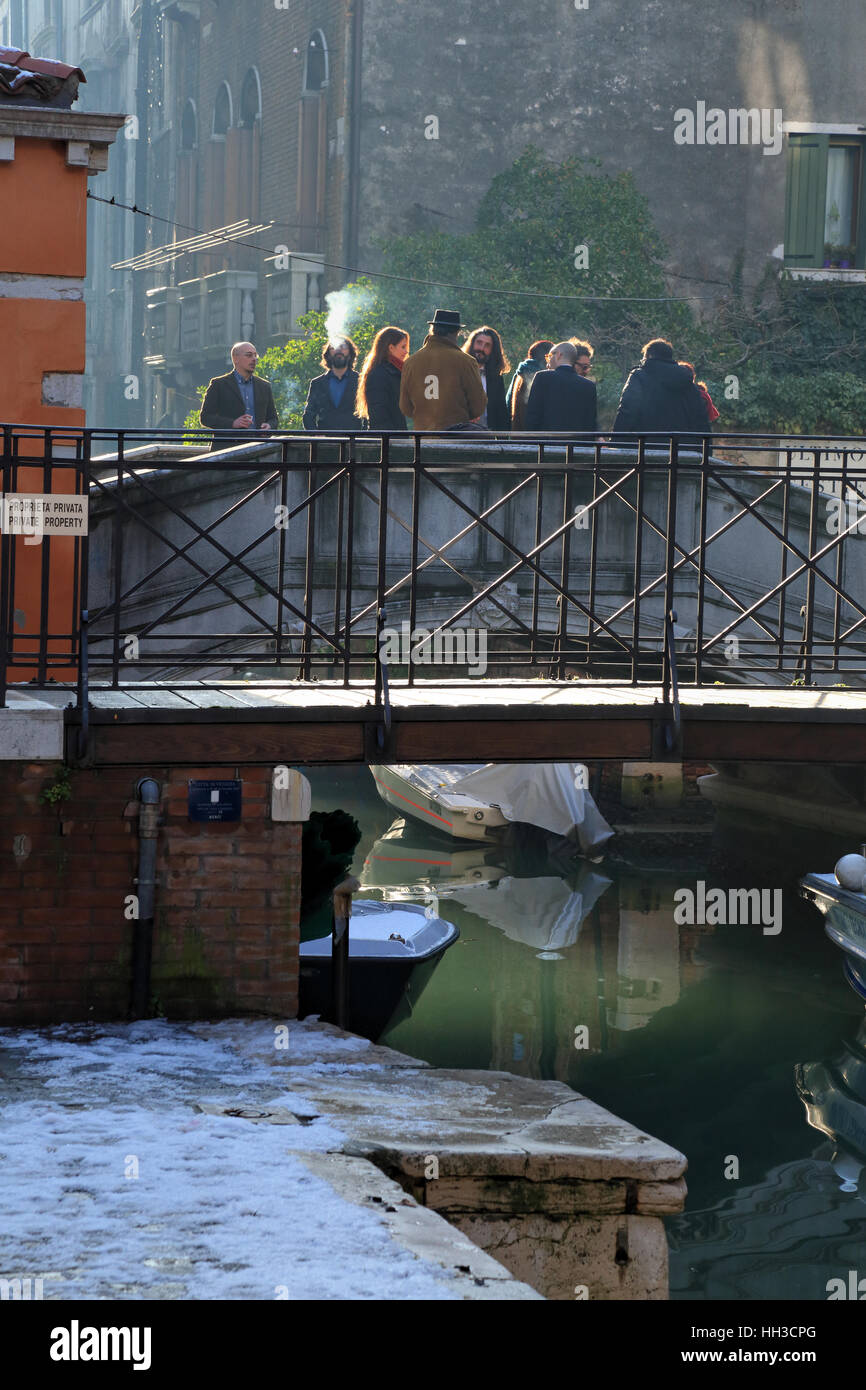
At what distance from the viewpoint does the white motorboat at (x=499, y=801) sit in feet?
61.1

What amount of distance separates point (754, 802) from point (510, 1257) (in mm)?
13504

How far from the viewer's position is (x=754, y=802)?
19.2 metres

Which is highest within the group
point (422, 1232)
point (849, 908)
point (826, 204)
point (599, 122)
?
point (599, 122)

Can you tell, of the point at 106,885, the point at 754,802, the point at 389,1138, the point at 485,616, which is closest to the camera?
the point at 389,1138

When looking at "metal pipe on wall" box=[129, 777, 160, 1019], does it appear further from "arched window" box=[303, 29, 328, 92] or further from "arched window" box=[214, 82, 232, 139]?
"arched window" box=[214, 82, 232, 139]

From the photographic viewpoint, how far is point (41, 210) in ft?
26.6

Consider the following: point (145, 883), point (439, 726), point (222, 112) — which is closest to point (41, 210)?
point (439, 726)

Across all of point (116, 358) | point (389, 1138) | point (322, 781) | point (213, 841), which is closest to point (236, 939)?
point (213, 841)

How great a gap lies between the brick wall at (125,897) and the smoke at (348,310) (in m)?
13.4

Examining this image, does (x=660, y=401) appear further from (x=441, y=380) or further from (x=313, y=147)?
(x=313, y=147)

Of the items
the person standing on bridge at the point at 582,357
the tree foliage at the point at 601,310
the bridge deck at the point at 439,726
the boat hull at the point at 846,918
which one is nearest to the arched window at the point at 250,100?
the tree foliage at the point at 601,310

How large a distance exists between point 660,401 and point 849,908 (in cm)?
387

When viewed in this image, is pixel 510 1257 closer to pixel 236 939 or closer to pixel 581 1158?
pixel 581 1158

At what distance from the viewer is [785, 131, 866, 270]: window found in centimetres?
2058
